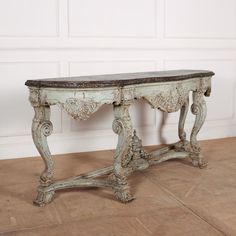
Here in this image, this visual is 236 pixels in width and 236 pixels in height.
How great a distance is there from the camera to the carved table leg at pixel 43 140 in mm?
2566

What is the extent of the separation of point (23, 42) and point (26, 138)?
901 mm

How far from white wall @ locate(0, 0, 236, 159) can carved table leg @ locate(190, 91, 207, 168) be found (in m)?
0.86

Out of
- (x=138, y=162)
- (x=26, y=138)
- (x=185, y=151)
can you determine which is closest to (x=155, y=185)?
(x=138, y=162)

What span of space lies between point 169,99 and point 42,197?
1128mm

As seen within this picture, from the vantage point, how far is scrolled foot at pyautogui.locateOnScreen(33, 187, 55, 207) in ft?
8.59

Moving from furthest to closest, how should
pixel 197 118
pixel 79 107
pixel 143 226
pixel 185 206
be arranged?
pixel 197 118
pixel 185 206
pixel 79 107
pixel 143 226

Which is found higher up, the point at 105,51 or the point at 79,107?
the point at 105,51

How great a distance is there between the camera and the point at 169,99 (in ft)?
9.53

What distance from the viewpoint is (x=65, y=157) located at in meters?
3.84

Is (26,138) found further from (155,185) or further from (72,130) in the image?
(155,185)

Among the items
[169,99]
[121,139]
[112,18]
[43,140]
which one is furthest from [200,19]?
[43,140]

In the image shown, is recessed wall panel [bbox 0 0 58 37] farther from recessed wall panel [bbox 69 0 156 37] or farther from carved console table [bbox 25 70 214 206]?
carved console table [bbox 25 70 214 206]

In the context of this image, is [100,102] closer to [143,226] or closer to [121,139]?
[121,139]

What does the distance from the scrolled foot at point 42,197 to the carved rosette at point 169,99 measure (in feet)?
3.02
